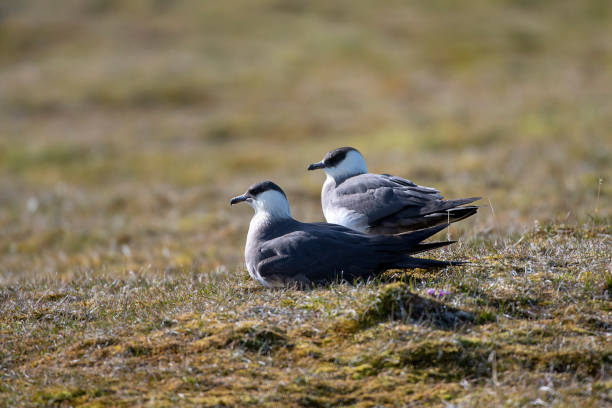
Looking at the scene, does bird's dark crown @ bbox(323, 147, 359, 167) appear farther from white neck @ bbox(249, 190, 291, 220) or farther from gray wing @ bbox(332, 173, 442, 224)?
white neck @ bbox(249, 190, 291, 220)

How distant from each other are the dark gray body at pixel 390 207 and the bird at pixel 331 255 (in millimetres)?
926

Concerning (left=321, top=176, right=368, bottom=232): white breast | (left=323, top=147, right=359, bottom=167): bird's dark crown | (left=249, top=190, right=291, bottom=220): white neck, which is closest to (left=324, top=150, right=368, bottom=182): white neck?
(left=323, top=147, right=359, bottom=167): bird's dark crown

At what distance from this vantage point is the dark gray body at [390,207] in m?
6.45

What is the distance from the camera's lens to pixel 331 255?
543 centimetres

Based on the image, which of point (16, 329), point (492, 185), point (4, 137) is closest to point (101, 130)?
point (4, 137)

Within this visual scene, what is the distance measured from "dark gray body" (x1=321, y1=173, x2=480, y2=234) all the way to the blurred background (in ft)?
3.33

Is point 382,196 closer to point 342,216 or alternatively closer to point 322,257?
point 342,216

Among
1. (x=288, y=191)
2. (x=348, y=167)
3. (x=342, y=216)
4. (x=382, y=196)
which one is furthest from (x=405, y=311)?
(x=288, y=191)

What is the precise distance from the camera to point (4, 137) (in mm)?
23516

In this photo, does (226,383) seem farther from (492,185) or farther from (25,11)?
(25,11)

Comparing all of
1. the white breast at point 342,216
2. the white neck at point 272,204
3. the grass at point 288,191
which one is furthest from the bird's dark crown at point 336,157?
the grass at point 288,191

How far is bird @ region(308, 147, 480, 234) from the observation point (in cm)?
643

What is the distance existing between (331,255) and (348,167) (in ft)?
7.68

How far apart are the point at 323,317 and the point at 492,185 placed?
9947mm
